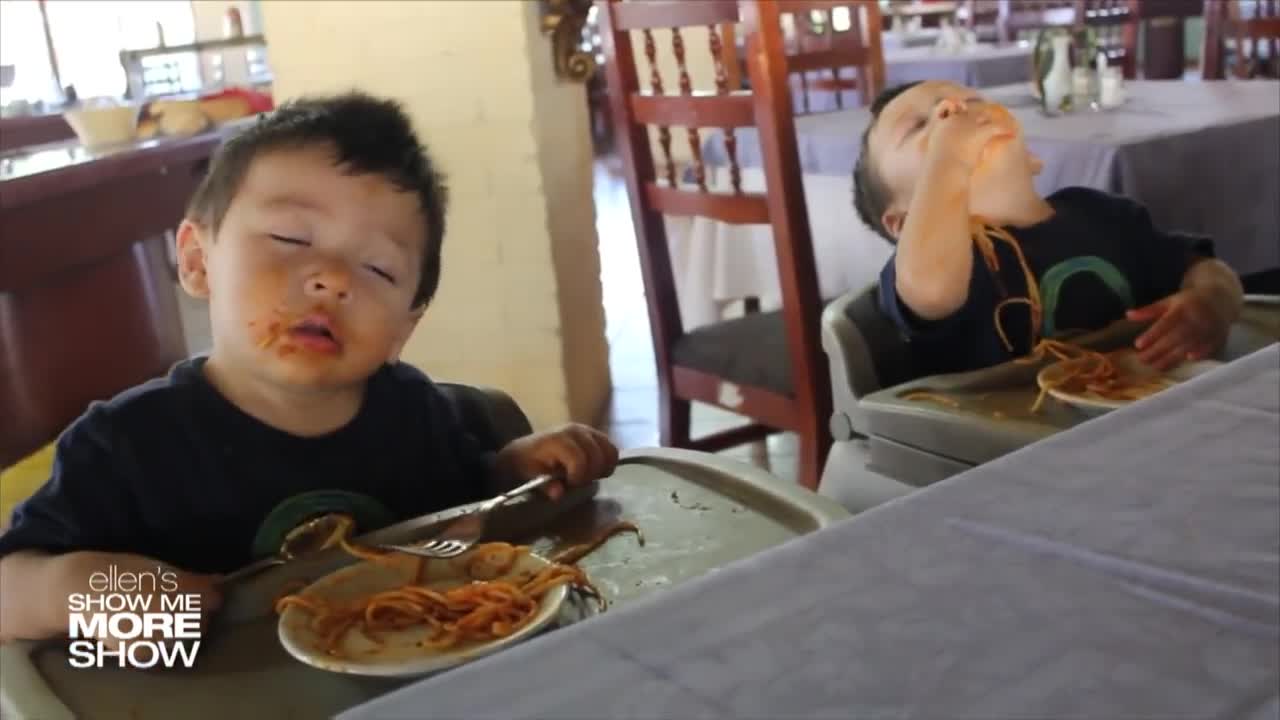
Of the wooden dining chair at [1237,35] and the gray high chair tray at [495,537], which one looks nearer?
the gray high chair tray at [495,537]

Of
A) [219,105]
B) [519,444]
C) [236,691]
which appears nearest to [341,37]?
[219,105]

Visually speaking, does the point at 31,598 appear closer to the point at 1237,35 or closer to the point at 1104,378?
the point at 1104,378

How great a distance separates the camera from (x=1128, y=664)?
1.43ft

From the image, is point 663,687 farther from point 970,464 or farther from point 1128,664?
point 970,464

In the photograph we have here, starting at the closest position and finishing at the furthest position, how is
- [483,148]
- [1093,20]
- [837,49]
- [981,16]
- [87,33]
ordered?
[483,148] → [837,49] → [1093,20] → [981,16] → [87,33]

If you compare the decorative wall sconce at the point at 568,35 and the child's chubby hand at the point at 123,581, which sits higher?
the decorative wall sconce at the point at 568,35

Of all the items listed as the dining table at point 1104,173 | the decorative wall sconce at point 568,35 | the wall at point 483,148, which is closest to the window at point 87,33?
the wall at point 483,148

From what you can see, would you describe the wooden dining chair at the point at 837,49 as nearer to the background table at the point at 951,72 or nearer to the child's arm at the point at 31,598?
the background table at the point at 951,72

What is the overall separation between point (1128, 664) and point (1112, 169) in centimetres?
144

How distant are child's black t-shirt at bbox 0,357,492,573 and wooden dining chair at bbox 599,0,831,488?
0.87 meters

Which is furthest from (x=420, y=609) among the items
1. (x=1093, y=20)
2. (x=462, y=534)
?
(x=1093, y=20)

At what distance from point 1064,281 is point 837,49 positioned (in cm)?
156

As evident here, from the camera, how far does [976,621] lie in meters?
0.48

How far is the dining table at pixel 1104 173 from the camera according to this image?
5.83 feet
